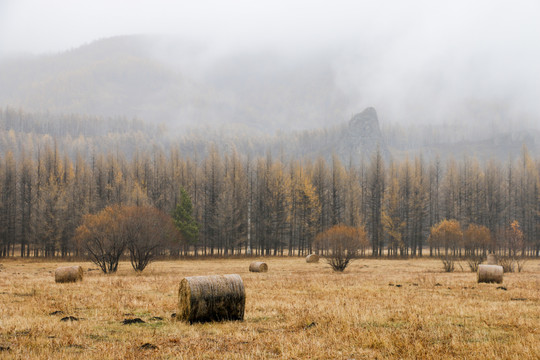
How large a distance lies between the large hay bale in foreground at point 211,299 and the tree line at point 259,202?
176 feet

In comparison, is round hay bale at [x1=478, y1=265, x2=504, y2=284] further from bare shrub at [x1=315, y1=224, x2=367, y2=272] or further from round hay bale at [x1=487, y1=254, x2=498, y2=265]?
round hay bale at [x1=487, y1=254, x2=498, y2=265]

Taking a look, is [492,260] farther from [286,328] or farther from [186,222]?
[186,222]

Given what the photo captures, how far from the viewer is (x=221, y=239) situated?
220 feet

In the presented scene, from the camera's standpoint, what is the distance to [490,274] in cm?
2083

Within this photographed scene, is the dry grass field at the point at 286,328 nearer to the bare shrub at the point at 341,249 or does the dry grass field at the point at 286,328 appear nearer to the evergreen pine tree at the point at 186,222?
the bare shrub at the point at 341,249

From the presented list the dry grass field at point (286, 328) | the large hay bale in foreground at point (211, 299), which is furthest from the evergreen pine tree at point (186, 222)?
the large hay bale in foreground at point (211, 299)

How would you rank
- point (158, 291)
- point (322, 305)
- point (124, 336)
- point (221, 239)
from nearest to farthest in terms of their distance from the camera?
point (124, 336)
point (322, 305)
point (158, 291)
point (221, 239)

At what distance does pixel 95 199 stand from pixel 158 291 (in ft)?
193

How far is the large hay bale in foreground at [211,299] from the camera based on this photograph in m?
10.3

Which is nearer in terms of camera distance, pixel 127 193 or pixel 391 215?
pixel 127 193

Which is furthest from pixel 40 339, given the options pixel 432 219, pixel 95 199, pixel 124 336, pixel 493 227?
pixel 432 219

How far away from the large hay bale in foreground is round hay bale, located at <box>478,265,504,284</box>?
15.1 m

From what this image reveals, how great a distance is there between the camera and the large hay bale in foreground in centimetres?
1027

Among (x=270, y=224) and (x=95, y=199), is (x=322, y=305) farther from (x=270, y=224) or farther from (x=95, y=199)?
(x=95, y=199)
